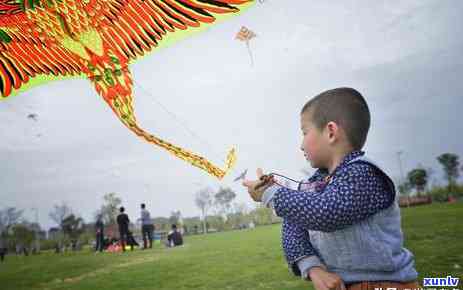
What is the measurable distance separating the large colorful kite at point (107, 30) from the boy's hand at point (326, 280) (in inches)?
58.9

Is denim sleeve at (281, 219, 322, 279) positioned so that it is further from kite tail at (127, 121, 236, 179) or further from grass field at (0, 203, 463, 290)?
grass field at (0, 203, 463, 290)

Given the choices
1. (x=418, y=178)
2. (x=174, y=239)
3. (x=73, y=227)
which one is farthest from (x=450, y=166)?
(x=73, y=227)

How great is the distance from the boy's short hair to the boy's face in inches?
0.5

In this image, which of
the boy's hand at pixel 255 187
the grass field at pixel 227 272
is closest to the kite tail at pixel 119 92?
the grass field at pixel 227 272

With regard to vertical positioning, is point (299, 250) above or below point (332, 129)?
below

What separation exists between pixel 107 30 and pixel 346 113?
202 cm

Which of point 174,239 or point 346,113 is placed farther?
point 174,239

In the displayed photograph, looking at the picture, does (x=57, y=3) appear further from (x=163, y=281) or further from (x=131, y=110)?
(x=163, y=281)

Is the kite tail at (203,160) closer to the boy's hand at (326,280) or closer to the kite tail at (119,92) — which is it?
the kite tail at (119,92)

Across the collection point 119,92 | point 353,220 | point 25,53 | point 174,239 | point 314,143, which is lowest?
point 174,239

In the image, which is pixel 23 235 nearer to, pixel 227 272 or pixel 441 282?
pixel 227 272

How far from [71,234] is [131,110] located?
1198 centimetres

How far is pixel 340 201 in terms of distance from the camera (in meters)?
0.69

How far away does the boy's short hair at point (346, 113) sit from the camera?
30.9 inches
